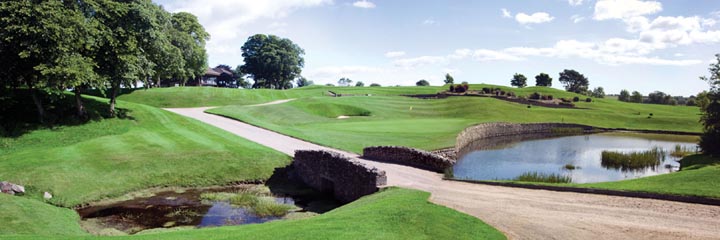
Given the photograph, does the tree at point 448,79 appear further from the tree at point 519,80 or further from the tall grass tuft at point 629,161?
the tall grass tuft at point 629,161

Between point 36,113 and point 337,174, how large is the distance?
22743 mm

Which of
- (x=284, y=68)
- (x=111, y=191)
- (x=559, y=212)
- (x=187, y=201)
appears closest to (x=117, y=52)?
(x=111, y=191)

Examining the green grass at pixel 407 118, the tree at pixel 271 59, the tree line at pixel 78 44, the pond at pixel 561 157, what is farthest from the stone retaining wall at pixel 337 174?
the tree at pixel 271 59

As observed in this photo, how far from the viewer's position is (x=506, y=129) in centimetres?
6334

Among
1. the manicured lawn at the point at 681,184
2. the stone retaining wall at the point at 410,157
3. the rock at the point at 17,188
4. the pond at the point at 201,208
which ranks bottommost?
the pond at the point at 201,208

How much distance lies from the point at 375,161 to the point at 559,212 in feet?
48.0

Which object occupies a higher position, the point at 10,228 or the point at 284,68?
the point at 284,68

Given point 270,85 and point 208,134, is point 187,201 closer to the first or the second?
point 208,134

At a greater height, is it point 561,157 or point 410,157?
point 410,157

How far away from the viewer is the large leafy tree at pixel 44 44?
25750 millimetres

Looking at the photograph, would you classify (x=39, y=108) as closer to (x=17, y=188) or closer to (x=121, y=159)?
(x=121, y=159)

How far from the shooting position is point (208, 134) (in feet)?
118

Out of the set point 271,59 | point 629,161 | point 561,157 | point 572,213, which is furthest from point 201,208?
point 271,59

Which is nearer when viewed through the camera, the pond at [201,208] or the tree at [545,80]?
the pond at [201,208]
